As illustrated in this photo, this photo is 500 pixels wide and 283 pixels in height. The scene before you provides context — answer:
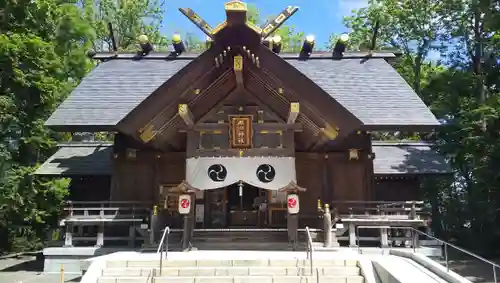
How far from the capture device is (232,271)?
8094mm

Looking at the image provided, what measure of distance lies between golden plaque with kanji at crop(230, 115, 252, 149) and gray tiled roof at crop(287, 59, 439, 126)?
2.56m

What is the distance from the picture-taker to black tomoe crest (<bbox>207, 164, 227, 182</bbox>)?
11.3 m

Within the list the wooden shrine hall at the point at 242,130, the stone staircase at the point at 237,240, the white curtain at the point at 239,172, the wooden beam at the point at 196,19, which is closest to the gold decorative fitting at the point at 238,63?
the wooden shrine hall at the point at 242,130

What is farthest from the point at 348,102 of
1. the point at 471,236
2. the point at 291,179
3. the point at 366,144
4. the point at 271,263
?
the point at 471,236

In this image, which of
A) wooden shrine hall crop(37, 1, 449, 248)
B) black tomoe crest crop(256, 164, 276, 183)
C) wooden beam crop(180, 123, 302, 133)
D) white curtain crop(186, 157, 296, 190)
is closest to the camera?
wooden shrine hall crop(37, 1, 449, 248)

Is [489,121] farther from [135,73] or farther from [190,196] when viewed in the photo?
[135,73]

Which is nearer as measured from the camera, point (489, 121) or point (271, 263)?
point (271, 263)

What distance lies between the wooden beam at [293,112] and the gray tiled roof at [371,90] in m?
1.46

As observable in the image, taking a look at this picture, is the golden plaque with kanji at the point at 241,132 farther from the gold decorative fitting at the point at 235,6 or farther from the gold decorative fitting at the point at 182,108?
the gold decorative fitting at the point at 235,6

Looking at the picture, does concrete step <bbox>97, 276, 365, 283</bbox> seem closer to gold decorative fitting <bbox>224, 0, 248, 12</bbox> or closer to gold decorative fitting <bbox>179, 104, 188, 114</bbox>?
gold decorative fitting <bbox>179, 104, 188, 114</bbox>

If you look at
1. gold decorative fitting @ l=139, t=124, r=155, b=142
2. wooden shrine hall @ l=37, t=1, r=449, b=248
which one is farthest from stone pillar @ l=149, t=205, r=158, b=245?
gold decorative fitting @ l=139, t=124, r=155, b=142

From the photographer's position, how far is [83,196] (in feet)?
52.3

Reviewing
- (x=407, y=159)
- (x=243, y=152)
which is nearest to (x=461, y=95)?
(x=407, y=159)

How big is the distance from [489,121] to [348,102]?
445 cm
